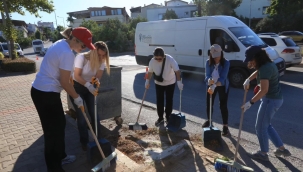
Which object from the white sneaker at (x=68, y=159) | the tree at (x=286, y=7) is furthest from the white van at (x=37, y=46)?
the white sneaker at (x=68, y=159)

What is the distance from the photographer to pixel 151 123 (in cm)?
528

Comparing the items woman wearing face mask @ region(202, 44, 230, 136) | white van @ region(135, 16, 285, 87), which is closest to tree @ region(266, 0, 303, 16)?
white van @ region(135, 16, 285, 87)

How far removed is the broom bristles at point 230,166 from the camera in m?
2.94

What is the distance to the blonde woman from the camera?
3619 millimetres

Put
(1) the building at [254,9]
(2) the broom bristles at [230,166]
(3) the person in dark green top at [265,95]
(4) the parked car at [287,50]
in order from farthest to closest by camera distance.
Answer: (1) the building at [254,9], (4) the parked car at [287,50], (3) the person in dark green top at [265,95], (2) the broom bristles at [230,166]

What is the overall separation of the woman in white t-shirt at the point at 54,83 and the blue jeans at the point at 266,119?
260 cm

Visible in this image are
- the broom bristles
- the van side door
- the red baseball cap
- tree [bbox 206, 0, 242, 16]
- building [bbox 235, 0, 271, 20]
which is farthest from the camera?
building [bbox 235, 0, 271, 20]

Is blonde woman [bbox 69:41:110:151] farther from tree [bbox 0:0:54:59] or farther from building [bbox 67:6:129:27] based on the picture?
building [bbox 67:6:129:27]

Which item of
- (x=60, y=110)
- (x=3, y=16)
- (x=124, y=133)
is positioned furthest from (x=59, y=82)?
(x=3, y=16)

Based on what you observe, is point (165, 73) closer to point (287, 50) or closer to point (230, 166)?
point (230, 166)

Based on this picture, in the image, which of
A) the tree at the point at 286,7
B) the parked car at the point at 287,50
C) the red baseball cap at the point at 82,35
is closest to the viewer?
the red baseball cap at the point at 82,35

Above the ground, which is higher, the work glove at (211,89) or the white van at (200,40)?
the white van at (200,40)

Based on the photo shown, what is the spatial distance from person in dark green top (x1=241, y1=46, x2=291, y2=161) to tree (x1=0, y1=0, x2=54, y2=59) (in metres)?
15.2

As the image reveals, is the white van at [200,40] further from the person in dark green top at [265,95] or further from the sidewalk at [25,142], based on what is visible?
the sidewalk at [25,142]
